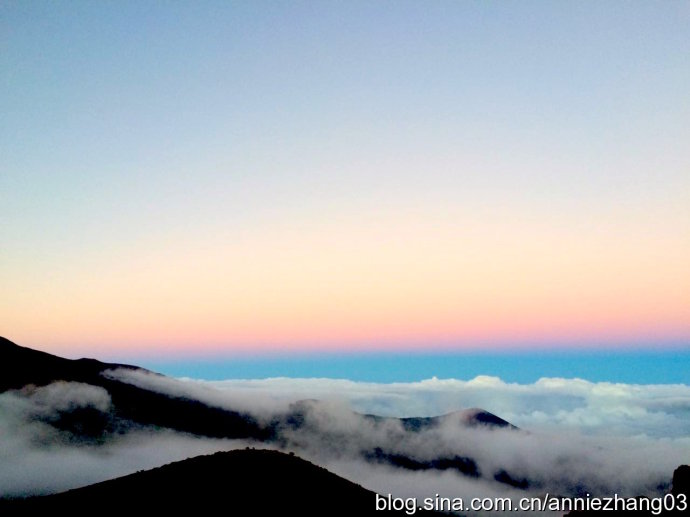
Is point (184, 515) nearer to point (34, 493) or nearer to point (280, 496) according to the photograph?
point (280, 496)

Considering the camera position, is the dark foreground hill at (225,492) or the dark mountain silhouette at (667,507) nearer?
the dark foreground hill at (225,492)

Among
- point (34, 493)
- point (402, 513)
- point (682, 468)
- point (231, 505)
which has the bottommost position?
point (34, 493)

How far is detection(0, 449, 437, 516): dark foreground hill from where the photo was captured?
56.3m

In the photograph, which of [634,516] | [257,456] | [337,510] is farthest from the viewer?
[257,456]

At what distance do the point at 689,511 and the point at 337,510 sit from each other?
4017 centimetres

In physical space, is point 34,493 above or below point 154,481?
below

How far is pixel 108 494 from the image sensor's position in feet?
194

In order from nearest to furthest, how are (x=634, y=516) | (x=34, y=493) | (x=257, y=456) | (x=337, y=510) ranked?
(x=634, y=516) → (x=337, y=510) → (x=257, y=456) → (x=34, y=493)

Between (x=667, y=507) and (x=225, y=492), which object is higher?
(x=667, y=507)

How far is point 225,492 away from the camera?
2338 inches

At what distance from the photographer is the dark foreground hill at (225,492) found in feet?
185

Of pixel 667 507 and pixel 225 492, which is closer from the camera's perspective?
pixel 225 492

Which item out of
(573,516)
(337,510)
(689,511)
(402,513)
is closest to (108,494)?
(337,510)

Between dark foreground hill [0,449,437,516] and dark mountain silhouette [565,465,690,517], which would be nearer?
dark foreground hill [0,449,437,516]
